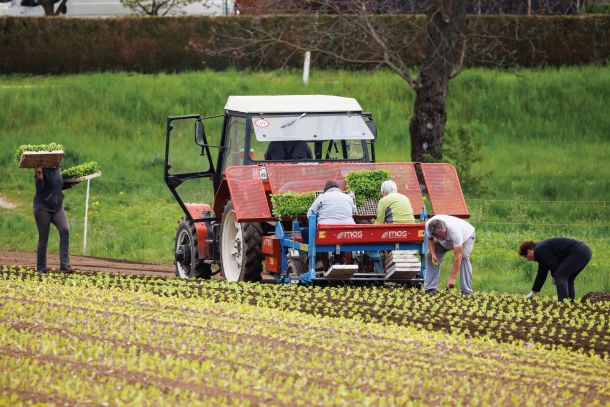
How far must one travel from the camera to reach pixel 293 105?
1783 cm

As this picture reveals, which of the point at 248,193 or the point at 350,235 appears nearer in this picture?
the point at 350,235

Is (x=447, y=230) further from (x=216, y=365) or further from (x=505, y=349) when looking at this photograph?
(x=216, y=365)

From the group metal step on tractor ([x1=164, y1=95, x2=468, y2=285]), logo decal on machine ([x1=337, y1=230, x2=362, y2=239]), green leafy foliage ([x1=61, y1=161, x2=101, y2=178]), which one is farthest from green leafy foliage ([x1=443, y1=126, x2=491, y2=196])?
logo decal on machine ([x1=337, y1=230, x2=362, y2=239])

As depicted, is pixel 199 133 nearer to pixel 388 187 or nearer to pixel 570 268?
pixel 388 187

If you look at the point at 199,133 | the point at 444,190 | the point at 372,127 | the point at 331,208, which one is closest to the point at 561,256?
the point at 444,190

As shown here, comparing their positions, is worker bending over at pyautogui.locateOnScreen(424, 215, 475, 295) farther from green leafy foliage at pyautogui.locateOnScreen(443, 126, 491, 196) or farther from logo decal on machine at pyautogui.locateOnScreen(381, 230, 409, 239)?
green leafy foliage at pyautogui.locateOnScreen(443, 126, 491, 196)

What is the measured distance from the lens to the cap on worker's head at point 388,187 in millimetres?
16594

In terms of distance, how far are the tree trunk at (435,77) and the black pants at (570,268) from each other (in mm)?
9735

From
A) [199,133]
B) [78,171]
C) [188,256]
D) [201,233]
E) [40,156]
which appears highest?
[199,133]

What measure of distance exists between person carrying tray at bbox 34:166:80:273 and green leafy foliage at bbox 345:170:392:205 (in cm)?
411

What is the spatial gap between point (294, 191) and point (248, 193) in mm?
611

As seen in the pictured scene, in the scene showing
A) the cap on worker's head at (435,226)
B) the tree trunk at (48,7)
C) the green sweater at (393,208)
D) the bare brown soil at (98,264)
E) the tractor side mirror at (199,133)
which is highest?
the tree trunk at (48,7)

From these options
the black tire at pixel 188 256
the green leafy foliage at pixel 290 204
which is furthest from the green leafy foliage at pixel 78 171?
the green leafy foliage at pixel 290 204

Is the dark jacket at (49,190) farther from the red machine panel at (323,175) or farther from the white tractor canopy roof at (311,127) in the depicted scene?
the red machine panel at (323,175)
